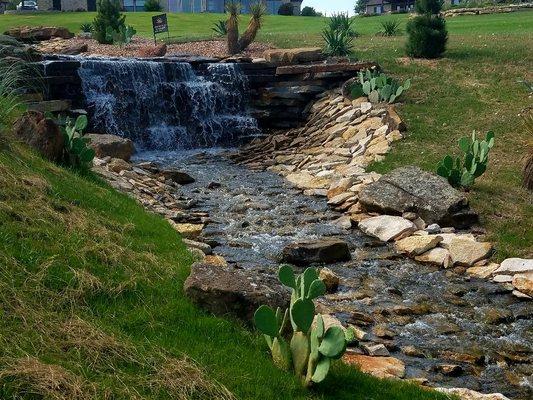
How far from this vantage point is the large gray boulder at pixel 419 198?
11633mm

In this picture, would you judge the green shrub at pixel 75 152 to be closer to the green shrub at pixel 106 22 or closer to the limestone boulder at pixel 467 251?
the limestone boulder at pixel 467 251

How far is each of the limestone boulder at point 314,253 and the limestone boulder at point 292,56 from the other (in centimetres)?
1304

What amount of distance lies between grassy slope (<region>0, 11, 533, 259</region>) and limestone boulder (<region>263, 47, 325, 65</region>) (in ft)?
5.85

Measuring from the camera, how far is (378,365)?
6676 millimetres

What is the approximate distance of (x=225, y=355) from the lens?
557 centimetres

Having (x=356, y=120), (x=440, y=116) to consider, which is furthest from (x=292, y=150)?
(x=440, y=116)

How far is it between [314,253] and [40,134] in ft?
14.8

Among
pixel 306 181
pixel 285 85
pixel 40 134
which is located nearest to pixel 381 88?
pixel 285 85

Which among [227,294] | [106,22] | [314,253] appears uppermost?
[106,22]

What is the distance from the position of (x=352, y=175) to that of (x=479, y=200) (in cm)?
325

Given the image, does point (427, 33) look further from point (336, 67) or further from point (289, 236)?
point (289, 236)

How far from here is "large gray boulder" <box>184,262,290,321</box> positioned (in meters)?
6.40

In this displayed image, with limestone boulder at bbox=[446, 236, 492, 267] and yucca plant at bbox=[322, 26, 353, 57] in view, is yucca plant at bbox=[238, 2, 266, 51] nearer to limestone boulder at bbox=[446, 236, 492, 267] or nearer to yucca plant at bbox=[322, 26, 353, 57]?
yucca plant at bbox=[322, 26, 353, 57]

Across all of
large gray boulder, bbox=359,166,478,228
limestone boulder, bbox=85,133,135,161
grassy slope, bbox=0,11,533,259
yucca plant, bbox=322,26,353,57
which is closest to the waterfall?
limestone boulder, bbox=85,133,135,161
